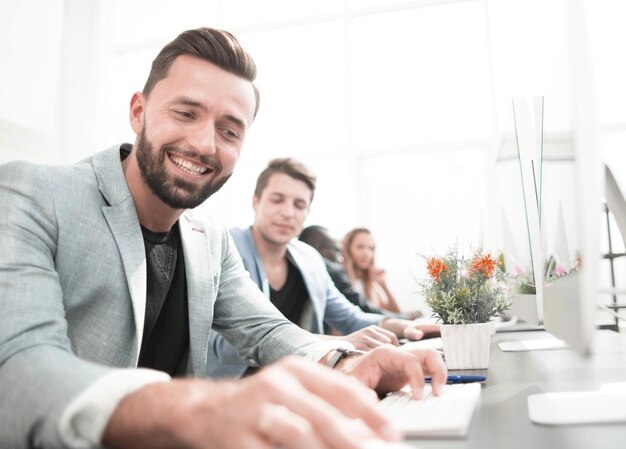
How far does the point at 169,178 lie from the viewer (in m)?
1.36

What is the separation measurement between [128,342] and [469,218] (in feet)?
11.9

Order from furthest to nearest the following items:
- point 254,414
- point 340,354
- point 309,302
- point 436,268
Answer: point 309,302 < point 436,268 < point 340,354 < point 254,414

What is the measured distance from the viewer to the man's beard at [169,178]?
1355mm

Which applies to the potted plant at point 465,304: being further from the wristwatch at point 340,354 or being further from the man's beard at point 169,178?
the man's beard at point 169,178

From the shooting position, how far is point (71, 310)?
112cm

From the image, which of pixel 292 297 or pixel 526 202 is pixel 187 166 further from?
pixel 292 297

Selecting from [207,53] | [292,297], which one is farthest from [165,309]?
[292,297]

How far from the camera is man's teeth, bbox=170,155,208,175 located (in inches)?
56.4

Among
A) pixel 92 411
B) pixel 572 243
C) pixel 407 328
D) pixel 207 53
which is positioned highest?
pixel 207 53

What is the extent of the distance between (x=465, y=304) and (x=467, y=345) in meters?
0.09

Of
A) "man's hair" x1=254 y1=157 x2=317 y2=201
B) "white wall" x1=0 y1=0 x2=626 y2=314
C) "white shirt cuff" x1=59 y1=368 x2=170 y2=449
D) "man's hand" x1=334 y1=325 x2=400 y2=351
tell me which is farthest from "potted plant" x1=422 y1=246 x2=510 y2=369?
"white wall" x1=0 y1=0 x2=626 y2=314

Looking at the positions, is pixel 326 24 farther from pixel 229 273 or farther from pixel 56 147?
pixel 229 273

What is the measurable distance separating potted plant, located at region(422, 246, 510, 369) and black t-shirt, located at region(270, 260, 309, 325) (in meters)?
1.34

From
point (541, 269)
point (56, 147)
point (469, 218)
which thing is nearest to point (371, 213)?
point (469, 218)
